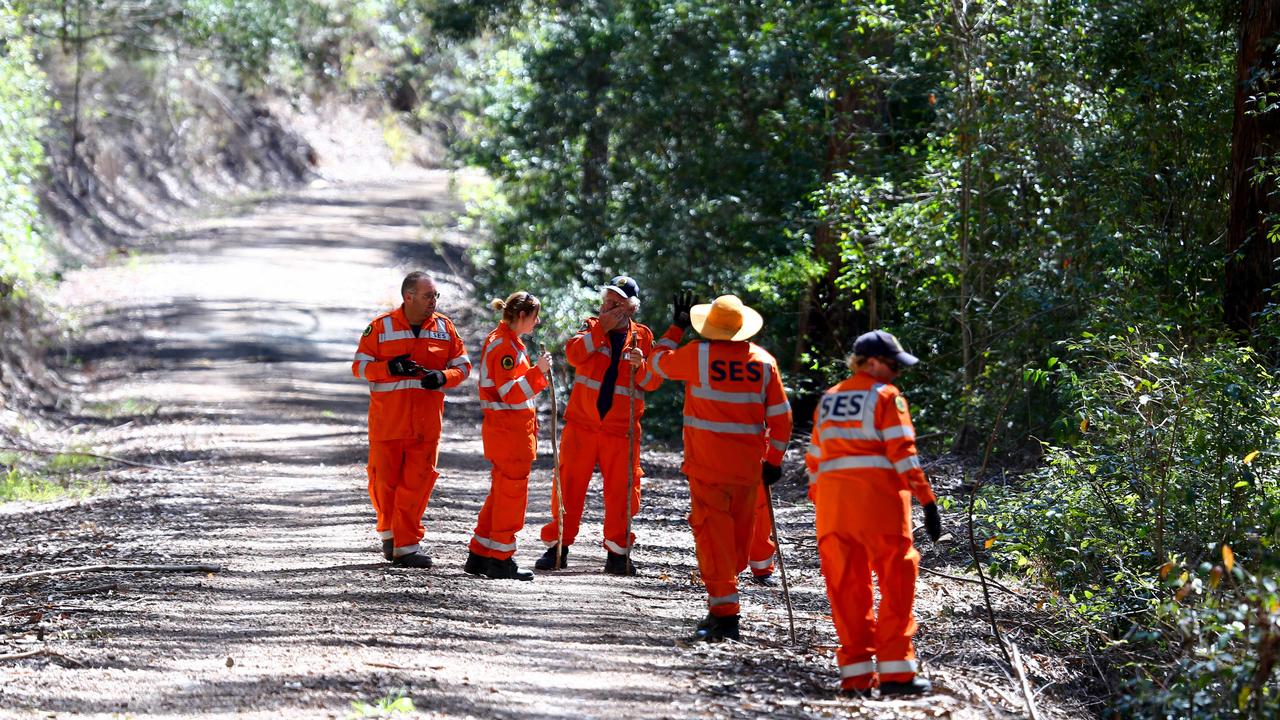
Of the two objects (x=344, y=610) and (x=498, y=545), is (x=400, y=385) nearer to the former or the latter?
(x=498, y=545)

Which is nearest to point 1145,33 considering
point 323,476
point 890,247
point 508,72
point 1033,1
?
point 1033,1

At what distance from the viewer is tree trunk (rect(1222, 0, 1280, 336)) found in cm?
1100

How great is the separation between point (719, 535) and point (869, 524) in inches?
53.4

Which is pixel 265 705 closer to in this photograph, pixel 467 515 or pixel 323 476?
pixel 467 515

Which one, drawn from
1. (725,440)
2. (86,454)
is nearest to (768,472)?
(725,440)

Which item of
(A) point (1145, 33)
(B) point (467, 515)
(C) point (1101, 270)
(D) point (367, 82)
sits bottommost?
(B) point (467, 515)

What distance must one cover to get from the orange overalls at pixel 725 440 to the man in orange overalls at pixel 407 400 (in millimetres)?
2022

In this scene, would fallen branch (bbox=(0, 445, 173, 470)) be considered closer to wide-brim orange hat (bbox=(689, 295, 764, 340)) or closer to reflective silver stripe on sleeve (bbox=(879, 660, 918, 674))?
wide-brim orange hat (bbox=(689, 295, 764, 340))

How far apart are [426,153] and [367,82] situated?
7033 mm

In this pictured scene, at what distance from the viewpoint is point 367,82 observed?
2096 inches

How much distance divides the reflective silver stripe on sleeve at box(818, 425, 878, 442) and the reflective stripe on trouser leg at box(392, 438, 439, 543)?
3.31m

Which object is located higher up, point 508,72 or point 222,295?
point 508,72

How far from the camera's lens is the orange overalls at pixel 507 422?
902 centimetres

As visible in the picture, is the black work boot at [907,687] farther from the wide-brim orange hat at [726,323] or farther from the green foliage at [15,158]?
the green foliage at [15,158]
